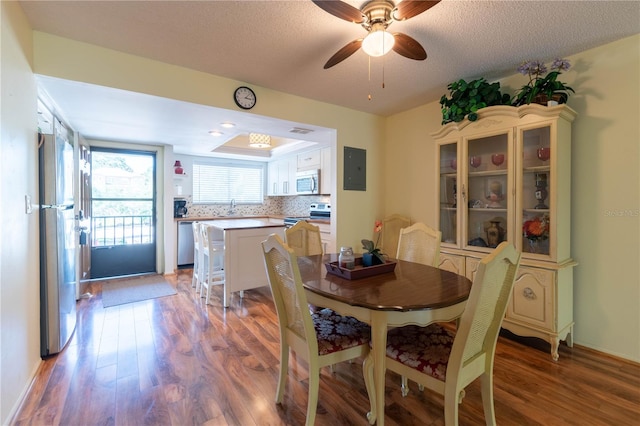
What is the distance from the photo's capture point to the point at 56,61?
A: 2.09 metres

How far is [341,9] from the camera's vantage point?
4.92ft

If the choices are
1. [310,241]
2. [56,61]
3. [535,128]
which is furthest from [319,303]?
[56,61]

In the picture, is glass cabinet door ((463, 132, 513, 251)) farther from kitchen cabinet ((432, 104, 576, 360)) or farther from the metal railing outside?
the metal railing outside

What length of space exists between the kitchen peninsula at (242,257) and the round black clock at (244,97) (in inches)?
54.0

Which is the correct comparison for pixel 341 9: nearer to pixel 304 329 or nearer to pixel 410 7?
pixel 410 7

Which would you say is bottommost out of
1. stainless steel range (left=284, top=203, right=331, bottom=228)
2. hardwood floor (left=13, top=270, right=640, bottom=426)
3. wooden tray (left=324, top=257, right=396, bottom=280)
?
hardwood floor (left=13, top=270, right=640, bottom=426)

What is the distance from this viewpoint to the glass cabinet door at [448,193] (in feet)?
9.69

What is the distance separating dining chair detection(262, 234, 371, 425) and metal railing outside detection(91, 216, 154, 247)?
161 inches

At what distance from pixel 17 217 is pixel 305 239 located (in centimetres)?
194

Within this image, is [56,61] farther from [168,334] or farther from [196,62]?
[168,334]

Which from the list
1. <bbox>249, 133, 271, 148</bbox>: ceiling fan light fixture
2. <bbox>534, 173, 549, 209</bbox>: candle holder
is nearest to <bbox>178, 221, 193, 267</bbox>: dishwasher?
<bbox>249, 133, 271, 148</bbox>: ceiling fan light fixture

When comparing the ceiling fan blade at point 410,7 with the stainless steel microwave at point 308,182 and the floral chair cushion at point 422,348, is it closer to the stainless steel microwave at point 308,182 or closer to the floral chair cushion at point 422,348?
the floral chair cushion at point 422,348

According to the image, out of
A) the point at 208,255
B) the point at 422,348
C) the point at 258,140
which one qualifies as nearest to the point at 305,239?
the point at 208,255

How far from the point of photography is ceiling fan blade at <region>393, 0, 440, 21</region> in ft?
4.67
